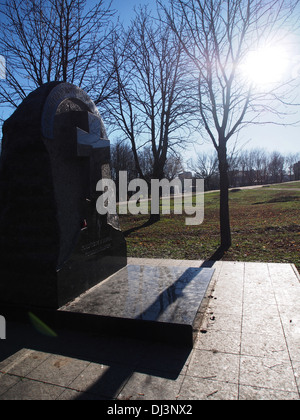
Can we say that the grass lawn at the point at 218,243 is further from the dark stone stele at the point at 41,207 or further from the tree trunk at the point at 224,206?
the dark stone stele at the point at 41,207

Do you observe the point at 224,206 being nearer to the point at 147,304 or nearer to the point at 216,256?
the point at 216,256

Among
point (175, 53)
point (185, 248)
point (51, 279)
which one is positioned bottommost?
point (185, 248)

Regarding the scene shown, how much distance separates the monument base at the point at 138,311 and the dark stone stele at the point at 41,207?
0.22 metres

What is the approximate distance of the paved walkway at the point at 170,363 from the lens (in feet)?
8.55

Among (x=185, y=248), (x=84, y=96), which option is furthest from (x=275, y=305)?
Answer: (x=185, y=248)

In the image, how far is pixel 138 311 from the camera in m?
3.73

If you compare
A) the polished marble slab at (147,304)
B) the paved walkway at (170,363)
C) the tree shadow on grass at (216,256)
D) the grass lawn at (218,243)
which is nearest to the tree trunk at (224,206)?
the grass lawn at (218,243)

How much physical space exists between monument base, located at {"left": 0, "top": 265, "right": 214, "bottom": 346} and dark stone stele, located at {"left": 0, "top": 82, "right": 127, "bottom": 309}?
22 centimetres

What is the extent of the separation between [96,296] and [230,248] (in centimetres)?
559

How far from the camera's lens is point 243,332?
3.62 meters

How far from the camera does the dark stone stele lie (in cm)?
392

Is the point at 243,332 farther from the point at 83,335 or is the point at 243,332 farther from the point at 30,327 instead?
the point at 30,327

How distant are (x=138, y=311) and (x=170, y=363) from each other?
0.82 m
